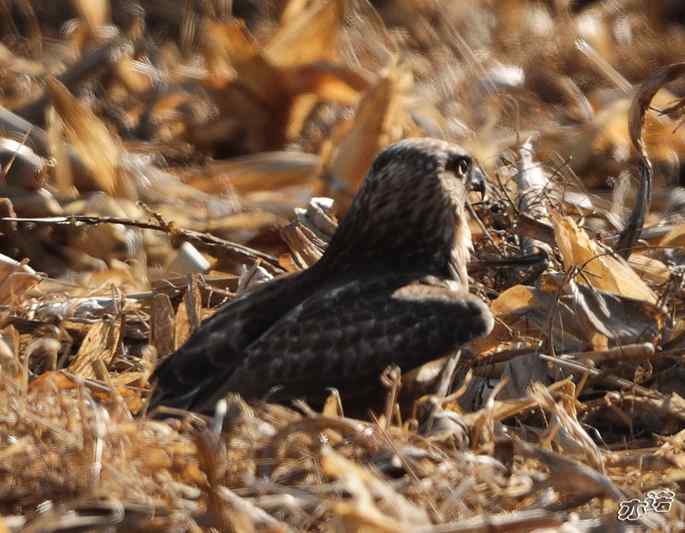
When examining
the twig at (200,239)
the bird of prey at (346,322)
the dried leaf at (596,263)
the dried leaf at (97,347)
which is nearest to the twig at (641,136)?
the dried leaf at (596,263)

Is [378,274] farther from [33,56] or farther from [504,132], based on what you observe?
[33,56]

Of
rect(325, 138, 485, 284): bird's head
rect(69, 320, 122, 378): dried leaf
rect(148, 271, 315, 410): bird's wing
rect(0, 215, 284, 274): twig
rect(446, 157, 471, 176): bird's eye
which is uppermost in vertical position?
rect(446, 157, 471, 176): bird's eye

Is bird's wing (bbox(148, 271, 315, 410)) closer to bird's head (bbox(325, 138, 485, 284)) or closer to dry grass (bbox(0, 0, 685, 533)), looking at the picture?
dry grass (bbox(0, 0, 685, 533))

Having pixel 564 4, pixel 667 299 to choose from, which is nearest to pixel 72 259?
pixel 667 299

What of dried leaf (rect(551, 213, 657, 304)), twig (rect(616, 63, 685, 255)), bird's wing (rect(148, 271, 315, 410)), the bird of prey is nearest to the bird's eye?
the bird of prey

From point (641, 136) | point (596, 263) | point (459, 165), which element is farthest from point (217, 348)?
point (641, 136)

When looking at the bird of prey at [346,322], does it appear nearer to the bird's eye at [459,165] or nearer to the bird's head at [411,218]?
the bird's head at [411,218]

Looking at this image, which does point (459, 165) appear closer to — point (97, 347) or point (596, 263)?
point (596, 263)
